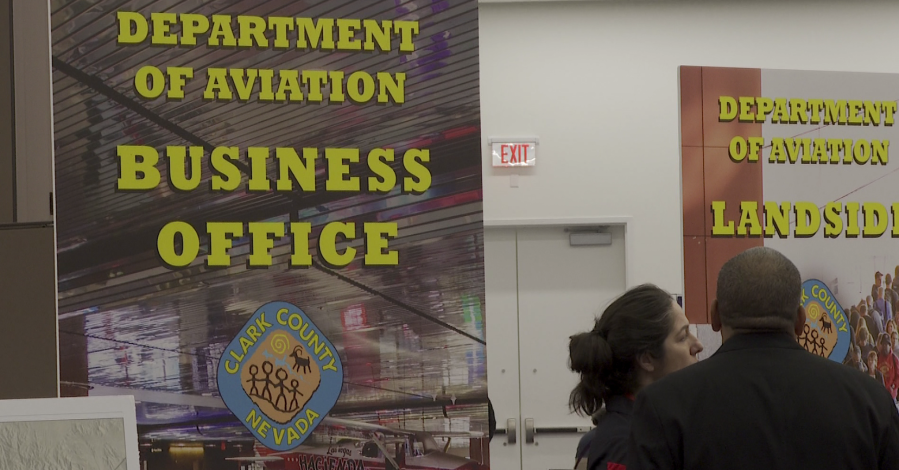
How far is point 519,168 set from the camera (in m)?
5.36

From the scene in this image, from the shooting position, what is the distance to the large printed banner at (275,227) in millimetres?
2291

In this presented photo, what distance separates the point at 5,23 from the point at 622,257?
3.84 meters

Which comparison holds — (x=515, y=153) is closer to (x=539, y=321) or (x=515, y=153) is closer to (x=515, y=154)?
(x=515, y=154)

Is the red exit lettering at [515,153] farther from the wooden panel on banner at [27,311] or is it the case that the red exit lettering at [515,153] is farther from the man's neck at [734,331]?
the man's neck at [734,331]

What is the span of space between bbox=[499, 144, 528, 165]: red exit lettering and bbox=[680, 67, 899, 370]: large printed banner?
2.18 metres

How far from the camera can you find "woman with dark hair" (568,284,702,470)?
192 centimetres

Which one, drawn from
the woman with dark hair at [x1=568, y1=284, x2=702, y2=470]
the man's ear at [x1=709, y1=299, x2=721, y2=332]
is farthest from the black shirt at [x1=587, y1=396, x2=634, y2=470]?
the man's ear at [x1=709, y1=299, x2=721, y2=332]

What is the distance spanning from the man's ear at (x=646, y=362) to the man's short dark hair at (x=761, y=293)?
13.3 inches

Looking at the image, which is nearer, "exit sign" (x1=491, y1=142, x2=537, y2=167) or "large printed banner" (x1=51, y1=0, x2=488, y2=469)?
"large printed banner" (x1=51, y1=0, x2=488, y2=469)

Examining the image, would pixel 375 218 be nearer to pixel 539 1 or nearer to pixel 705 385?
pixel 705 385

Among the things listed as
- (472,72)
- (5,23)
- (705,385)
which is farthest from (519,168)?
(705,385)

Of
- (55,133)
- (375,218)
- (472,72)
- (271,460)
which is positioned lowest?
(271,460)

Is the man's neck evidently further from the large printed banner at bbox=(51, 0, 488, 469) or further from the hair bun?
the large printed banner at bbox=(51, 0, 488, 469)

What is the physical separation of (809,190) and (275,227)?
2083 millimetres
